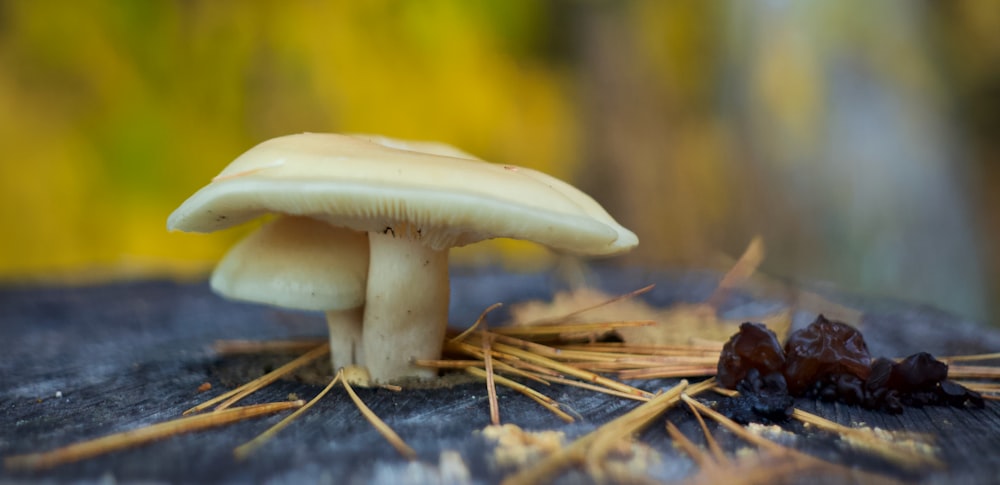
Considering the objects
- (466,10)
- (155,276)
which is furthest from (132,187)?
(466,10)

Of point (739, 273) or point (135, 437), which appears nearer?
point (135, 437)

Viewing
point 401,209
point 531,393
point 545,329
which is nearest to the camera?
point 401,209

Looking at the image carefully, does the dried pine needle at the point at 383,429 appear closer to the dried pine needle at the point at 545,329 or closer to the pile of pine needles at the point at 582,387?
the pile of pine needles at the point at 582,387

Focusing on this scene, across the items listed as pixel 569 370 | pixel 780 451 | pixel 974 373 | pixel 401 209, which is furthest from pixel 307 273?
pixel 974 373

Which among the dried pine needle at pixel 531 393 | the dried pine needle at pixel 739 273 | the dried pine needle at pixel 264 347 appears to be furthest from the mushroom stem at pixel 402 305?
the dried pine needle at pixel 739 273

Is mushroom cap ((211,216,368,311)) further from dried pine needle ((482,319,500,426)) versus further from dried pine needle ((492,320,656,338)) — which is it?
dried pine needle ((492,320,656,338))

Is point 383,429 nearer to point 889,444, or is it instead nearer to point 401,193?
point 401,193

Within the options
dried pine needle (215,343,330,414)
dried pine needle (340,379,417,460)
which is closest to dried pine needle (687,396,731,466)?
dried pine needle (340,379,417,460)
